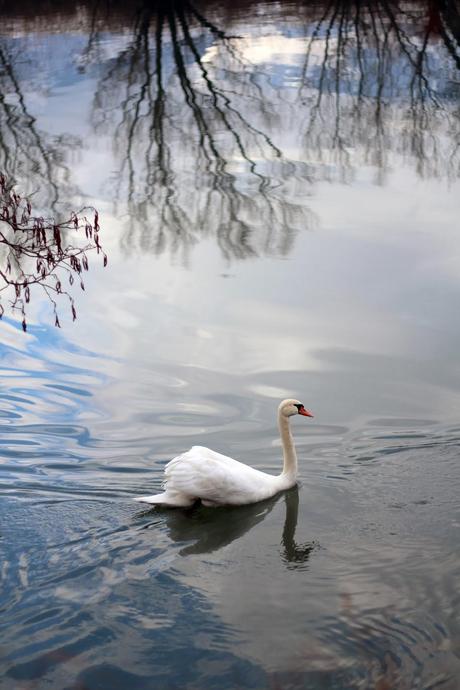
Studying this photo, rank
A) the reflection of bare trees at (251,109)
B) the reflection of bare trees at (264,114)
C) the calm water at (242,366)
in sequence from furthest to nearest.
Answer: the reflection of bare trees at (251,109), the reflection of bare trees at (264,114), the calm water at (242,366)

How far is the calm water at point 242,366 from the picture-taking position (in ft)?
22.4

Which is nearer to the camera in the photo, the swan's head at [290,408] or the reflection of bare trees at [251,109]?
the swan's head at [290,408]

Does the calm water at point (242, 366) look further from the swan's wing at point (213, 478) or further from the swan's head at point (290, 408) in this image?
the swan's head at point (290, 408)

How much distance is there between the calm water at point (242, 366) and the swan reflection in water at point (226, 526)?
0.09ft

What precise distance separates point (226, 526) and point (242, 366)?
3.09m

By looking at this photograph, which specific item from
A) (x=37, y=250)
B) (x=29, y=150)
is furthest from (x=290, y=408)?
(x=29, y=150)

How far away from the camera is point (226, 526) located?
28.0 feet

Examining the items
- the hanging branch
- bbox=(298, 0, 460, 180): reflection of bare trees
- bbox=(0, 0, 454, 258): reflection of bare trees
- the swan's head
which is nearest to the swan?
the swan's head

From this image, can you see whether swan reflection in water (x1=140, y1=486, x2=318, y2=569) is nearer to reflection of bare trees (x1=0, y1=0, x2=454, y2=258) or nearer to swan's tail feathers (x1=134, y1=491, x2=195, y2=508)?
swan's tail feathers (x1=134, y1=491, x2=195, y2=508)

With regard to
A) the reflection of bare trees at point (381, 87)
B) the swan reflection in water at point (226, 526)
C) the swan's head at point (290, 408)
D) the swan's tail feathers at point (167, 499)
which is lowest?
the swan reflection in water at point (226, 526)

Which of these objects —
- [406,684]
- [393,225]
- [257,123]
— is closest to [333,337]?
[393,225]

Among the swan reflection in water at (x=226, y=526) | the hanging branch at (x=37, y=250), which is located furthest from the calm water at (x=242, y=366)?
the hanging branch at (x=37, y=250)

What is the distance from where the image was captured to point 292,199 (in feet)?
51.1

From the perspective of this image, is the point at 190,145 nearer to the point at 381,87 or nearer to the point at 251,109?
the point at 251,109
